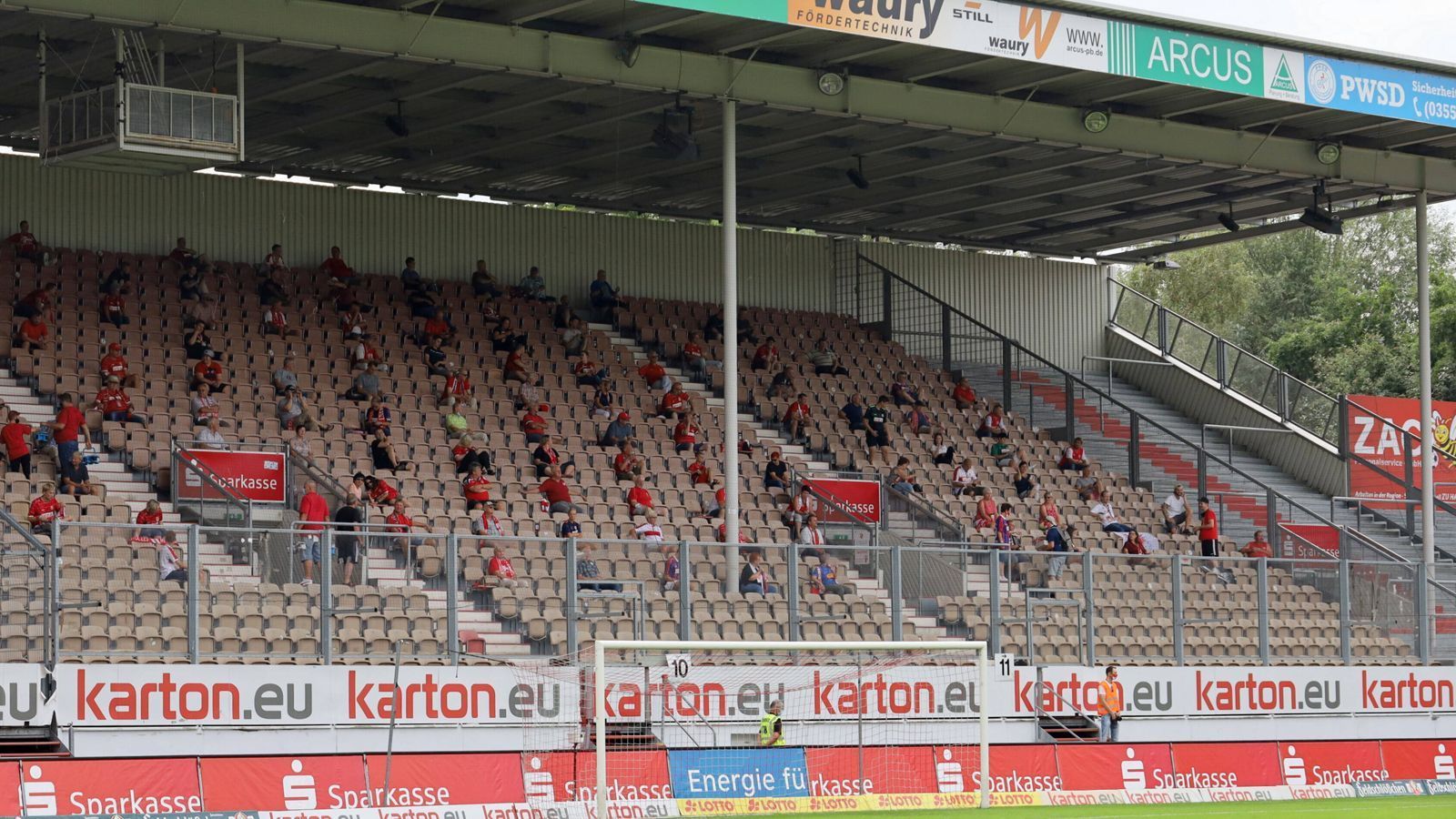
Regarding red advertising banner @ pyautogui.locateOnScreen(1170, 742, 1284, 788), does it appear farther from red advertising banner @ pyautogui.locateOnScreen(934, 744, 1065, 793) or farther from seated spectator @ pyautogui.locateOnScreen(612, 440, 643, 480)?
seated spectator @ pyautogui.locateOnScreen(612, 440, 643, 480)

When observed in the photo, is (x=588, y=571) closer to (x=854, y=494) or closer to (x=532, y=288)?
(x=854, y=494)

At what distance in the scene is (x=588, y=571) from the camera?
23.3 m

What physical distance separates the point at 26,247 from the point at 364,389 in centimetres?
548

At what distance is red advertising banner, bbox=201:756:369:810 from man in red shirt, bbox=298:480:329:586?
2618mm

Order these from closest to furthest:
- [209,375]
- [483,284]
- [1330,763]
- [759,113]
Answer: [1330,763] < [209,375] < [759,113] < [483,284]

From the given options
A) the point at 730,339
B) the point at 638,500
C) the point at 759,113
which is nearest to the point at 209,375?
the point at 638,500

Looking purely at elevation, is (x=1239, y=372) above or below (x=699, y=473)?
above

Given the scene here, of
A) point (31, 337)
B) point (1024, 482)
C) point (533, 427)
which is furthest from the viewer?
point (1024, 482)

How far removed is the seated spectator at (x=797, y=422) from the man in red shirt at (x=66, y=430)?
43.1ft

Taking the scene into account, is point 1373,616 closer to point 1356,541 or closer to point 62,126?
point 1356,541

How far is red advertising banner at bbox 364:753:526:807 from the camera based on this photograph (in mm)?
19719

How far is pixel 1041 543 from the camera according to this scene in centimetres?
3278

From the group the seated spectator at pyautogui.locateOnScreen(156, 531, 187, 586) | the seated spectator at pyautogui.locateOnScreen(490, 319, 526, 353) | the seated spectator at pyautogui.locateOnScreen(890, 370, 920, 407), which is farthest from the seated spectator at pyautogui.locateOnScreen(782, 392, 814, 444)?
the seated spectator at pyautogui.locateOnScreen(156, 531, 187, 586)

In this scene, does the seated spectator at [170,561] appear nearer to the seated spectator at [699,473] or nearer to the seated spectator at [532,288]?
the seated spectator at [699,473]
